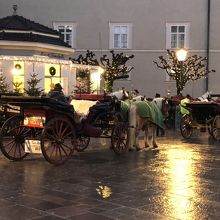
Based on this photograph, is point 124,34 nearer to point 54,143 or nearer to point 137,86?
point 137,86

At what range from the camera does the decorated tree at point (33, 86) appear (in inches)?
728

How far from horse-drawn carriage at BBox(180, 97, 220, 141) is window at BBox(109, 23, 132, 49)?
58.8 feet

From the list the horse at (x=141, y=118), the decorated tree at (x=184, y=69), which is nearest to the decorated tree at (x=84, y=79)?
the decorated tree at (x=184, y=69)

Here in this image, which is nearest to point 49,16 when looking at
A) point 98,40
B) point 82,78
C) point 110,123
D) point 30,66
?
point 98,40

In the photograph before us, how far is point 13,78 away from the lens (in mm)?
20516

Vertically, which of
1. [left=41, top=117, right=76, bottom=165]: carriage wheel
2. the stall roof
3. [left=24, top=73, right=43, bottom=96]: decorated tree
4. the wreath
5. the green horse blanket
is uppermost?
the stall roof

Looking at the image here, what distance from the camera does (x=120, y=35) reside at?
34375mm

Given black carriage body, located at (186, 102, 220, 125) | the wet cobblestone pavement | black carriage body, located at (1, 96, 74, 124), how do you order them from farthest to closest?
black carriage body, located at (186, 102, 220, 125) → black carriage body, located at (1, 96, 74, 124) → the wet cobblestone pavement

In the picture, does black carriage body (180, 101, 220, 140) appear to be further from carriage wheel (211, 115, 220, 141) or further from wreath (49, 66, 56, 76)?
wreath (49, 66, 56, 76)

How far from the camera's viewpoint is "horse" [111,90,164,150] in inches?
509

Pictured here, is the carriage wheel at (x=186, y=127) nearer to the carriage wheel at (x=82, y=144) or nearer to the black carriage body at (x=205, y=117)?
the black carriage body at (x=205, y=117)

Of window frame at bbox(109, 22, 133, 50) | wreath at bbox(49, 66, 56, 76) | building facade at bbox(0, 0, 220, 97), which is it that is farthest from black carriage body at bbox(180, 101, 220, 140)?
window frame at bbox(109, 22, 133, 50)

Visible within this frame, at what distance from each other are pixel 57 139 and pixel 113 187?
2578mm

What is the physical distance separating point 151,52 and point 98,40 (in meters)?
3.58
